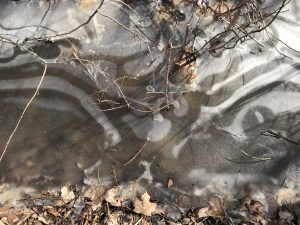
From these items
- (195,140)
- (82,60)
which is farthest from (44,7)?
(195,140)

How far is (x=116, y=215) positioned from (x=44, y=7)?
2302 millimetres

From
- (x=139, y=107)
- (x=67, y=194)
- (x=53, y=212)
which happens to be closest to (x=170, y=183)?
(x=139, y=107)

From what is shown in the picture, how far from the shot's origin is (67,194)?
384 cm

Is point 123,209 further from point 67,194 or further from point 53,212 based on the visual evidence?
point 53,212

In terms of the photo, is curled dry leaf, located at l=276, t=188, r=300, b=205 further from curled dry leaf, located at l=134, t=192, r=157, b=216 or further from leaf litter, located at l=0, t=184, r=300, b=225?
curled dry leaf, located at l=134, t=192, r=157, b=216

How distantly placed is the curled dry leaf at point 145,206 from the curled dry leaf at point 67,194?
64cm

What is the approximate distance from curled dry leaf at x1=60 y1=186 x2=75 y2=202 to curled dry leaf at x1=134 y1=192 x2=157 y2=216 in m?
0.64

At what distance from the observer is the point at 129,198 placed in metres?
3.85

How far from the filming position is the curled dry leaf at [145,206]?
150 inches

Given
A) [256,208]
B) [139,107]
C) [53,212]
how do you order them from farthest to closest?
[139,107] < [256,208] < [53,212]

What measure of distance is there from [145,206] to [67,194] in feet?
2.58

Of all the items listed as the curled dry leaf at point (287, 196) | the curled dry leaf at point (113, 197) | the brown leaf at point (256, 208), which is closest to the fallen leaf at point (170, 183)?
the curled dry leaf at point (113, 197)

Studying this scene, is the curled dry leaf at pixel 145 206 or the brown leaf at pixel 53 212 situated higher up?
the curled dry leaf at pixel 145 206

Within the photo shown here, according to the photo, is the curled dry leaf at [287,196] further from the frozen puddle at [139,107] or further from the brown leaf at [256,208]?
the brown leaf at [256,208]
